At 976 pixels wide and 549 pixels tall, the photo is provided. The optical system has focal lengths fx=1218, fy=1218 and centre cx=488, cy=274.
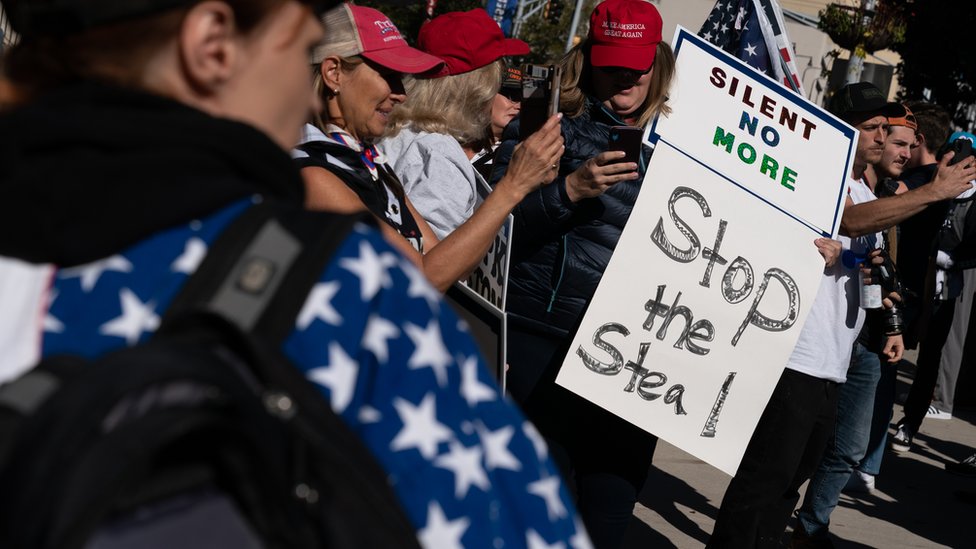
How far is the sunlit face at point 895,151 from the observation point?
18.5ft

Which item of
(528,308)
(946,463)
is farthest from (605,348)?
(946,463)

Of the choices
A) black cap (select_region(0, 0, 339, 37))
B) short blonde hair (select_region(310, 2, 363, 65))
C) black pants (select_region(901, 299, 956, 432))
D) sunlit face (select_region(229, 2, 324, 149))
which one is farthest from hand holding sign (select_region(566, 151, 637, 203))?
black pants (select_region(901, 299, 956, 432))

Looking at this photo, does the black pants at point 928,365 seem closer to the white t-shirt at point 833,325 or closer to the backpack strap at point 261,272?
the white t-shirt at point 833,325

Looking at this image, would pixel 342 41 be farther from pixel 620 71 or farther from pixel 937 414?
pixel 937 414

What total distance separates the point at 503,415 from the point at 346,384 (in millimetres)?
174

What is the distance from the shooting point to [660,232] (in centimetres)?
388

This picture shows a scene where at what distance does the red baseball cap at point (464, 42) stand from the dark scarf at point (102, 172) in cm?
287

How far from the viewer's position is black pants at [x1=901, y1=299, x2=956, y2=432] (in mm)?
8398

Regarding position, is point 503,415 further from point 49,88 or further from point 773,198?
point 773,198

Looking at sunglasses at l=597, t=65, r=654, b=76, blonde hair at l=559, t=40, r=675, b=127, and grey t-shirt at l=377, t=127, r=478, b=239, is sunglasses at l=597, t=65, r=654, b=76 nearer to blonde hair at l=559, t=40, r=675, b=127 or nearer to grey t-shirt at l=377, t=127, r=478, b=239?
blonde hair at l=559, t=40, r=675, b=127

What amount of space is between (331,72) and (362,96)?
10cm

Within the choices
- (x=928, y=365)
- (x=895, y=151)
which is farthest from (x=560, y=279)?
(x=928, y=365)

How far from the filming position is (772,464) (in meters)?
4.41

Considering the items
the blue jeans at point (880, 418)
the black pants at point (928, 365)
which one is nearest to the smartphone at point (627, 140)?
the blue jeans at point (880, 418)
